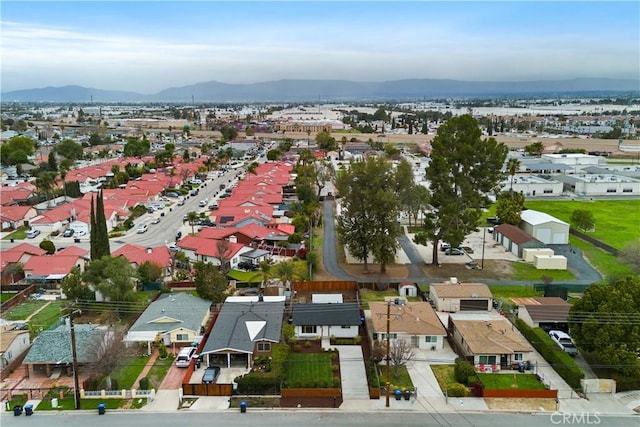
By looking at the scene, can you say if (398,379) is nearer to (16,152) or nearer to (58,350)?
(58,350)

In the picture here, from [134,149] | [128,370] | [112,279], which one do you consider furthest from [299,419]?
[134,149]

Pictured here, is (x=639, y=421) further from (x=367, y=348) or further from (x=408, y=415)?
(x=367, y=348)

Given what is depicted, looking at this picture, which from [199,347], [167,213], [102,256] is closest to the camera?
[199,347]

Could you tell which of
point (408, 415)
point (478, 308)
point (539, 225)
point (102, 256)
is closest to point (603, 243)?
point (539, 225)

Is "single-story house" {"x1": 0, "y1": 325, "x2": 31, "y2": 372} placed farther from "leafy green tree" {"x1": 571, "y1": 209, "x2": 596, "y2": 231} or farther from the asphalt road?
"leafy green tree" {"x1": 571, "y1": 209, "x2": 596, "y2": 231}

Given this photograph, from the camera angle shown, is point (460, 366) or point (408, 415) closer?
point (408, 415)

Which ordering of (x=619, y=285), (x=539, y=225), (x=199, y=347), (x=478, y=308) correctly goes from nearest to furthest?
(x=619, y=285), (x=199, y=347), (x=478, y=308), (x=539, y=225)
